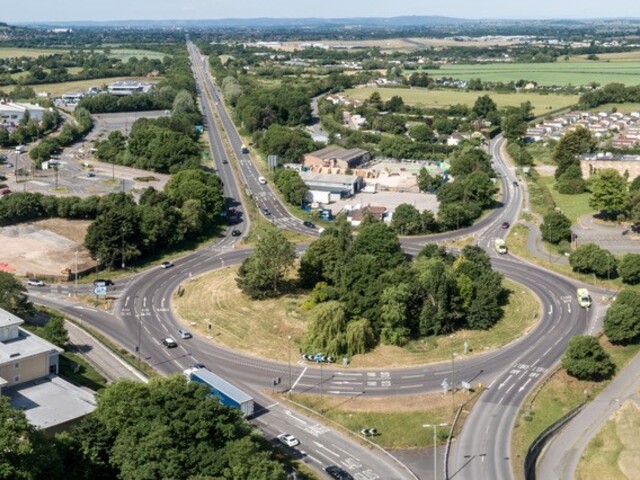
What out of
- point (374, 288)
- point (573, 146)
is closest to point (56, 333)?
point (374, 288)

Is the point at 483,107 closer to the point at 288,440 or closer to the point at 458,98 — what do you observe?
the point at 458,98

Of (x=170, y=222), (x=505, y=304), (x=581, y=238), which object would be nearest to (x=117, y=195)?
(x=170, y=222)

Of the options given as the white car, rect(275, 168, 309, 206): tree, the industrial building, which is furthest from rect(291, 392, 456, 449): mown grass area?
the industrial building

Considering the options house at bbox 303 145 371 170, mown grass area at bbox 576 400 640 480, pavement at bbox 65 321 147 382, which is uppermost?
house at bbox 303 145 371 170

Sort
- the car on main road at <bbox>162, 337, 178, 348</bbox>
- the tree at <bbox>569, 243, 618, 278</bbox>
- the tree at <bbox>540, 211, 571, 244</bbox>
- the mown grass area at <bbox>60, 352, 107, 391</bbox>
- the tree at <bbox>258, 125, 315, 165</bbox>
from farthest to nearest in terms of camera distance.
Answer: the tree at <bbox>258, 125, 315, 165</bbox>, the tree at <bbox>540, 211, 571, 244</bbox>, the tree at <bbox>569, 243, 618, 278</bbox>, the car on main road at <bbox>162, 337, 178, 348</bbox>, the mown grass area at <bbox>60, 352, 107, 391</bbox>

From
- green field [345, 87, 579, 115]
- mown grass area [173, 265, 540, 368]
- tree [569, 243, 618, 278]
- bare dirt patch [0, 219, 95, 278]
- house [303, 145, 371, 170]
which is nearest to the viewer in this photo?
mown grass area [173, 265, 540, 368]

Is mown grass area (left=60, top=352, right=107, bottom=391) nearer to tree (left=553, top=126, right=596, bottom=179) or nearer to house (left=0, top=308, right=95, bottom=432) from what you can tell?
house (left=0, top=308, right=95, bottom=432)

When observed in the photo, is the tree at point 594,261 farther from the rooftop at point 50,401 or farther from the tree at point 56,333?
the rooftop at point 50,401
